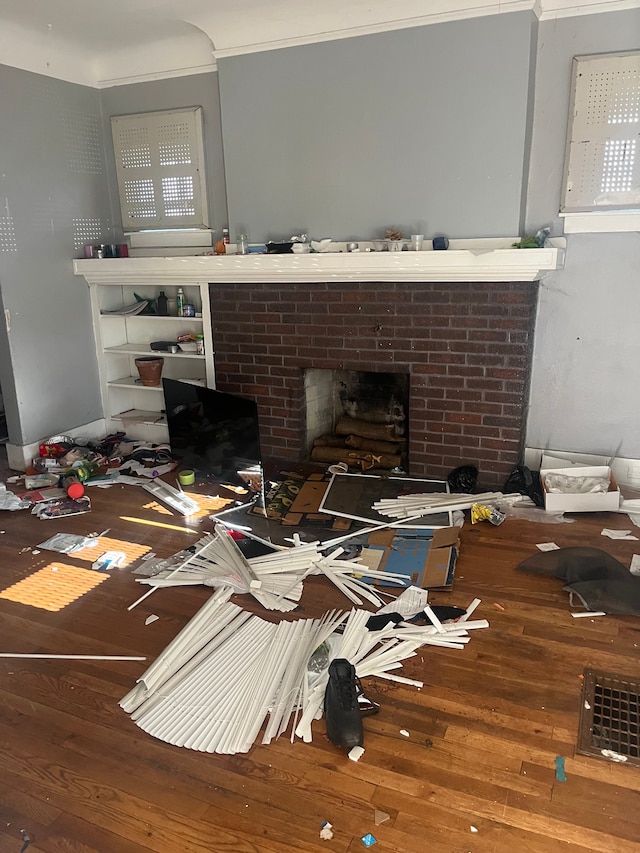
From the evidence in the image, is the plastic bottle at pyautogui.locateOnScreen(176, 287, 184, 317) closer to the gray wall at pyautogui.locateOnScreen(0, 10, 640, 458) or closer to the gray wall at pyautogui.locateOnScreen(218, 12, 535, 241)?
the gray wall at pyautogui.locateOnScreen(0, 10, 640, 458)

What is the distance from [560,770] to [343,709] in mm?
660

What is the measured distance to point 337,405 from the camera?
4.74 meters

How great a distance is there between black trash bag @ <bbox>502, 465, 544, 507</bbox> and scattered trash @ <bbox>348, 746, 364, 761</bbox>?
2.07 metres

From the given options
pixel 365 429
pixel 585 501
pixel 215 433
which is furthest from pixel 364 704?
pixel 365 429

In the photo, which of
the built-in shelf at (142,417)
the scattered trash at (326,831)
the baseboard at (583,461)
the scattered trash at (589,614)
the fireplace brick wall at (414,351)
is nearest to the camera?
the scattered trash at (326,831)

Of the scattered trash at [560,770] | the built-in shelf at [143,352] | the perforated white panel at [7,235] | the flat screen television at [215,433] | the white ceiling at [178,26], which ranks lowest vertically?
the scattered trash at [560,770]

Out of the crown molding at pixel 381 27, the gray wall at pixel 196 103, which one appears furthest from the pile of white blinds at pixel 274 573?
the crown molding at pixel 381 27

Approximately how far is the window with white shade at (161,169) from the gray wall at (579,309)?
7.38ft

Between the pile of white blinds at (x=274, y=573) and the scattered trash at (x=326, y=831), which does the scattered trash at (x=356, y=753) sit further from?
the pile of white blinds at (x=274, y=573)

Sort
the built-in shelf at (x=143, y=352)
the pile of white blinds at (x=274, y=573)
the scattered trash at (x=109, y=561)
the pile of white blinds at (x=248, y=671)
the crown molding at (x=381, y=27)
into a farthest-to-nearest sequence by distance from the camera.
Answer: the built-in shelf at (x=143, y=352) → the crown molding at (x=381, y=27) → the scattered trash at (x=109, y=561) → the pile of white blinds at (x=274, y=573) → the pile of white blinds at (x=248, y=671)

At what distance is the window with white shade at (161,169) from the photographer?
14.4 feet

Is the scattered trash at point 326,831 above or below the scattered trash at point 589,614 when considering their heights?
below

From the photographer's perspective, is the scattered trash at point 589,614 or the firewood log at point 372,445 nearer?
the scattered trash at point 589,614

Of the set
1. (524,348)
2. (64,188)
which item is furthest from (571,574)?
(64,188)
